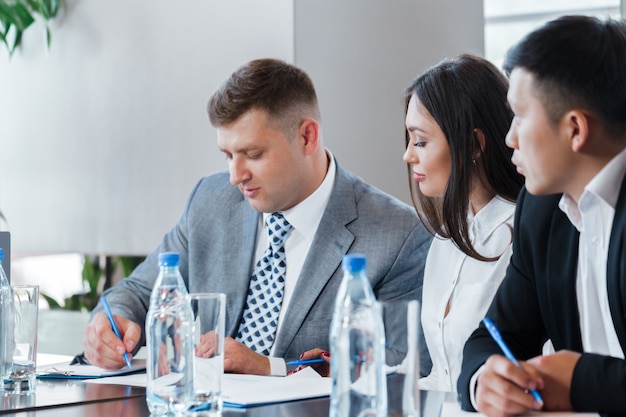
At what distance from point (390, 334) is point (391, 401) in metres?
0.10

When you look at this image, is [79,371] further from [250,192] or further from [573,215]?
[573,215]

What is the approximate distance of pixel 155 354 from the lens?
1525 mm

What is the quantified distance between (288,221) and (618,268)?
45.6 inches

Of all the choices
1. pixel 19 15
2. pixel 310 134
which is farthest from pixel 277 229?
pixel 19 15

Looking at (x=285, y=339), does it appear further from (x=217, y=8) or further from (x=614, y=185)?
(x=217, y=8)

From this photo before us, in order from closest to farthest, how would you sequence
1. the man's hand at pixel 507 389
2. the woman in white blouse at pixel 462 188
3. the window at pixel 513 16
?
the man's hand at pixel 507 389
the woman in white blouse at pixel 462 188
the window at pixel 513 16

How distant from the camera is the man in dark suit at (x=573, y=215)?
4.59 feet

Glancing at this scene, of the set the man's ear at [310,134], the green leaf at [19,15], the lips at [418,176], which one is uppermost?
the green leaf at [19,15]

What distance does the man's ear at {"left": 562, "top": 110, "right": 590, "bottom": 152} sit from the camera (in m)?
1.52

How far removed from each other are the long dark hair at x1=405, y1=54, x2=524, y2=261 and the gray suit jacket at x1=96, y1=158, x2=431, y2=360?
25 centimetres

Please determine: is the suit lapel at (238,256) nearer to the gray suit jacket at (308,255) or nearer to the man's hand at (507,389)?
the gray suit jacket at (308,255)

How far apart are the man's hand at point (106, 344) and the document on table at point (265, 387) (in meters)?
0.09

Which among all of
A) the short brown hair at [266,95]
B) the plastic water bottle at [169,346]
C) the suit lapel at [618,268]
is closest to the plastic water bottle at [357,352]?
the plastic water bottle at [169,346]

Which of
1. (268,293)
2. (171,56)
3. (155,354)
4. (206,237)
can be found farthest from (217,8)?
(155,354)
